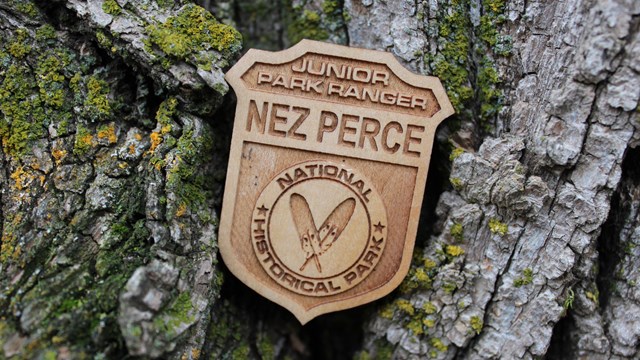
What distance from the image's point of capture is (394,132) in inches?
94.6

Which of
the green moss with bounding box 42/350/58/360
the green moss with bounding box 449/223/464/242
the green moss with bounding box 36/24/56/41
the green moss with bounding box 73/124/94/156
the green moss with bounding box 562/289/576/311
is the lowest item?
the green moss with bounding box 42/350/58/360

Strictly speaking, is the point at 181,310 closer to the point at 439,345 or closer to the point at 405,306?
the point at 405,306

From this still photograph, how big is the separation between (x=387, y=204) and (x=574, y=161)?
738 mm

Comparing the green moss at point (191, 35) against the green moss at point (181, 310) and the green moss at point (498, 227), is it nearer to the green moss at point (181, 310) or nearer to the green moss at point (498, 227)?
the green moss at point (181, 310)

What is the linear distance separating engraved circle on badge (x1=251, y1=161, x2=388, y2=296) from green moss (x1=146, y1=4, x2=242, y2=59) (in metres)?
0.59

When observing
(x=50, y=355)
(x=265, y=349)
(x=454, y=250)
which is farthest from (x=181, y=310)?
(x=454, y=250)

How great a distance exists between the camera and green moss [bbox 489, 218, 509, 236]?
2.37 meters

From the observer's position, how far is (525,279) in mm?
2357

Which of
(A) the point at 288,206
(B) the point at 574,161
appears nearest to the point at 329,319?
(A) the point at 288,206

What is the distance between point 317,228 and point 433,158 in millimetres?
624

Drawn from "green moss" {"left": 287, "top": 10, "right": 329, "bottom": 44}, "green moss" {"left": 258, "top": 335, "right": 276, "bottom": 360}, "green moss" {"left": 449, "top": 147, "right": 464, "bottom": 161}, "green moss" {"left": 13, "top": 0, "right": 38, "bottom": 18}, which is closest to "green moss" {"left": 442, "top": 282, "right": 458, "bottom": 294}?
"green moss" {"left": 449, "top": 147, "right": 464, "bottom": 161}

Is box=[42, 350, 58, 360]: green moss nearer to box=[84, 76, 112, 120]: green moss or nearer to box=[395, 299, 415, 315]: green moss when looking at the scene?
box=[84, 76, 112, 120]: green moss

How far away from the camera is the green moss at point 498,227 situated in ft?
7.77

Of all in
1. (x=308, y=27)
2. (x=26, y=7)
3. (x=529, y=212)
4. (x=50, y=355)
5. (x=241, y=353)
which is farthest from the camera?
(x=308, y=27)
